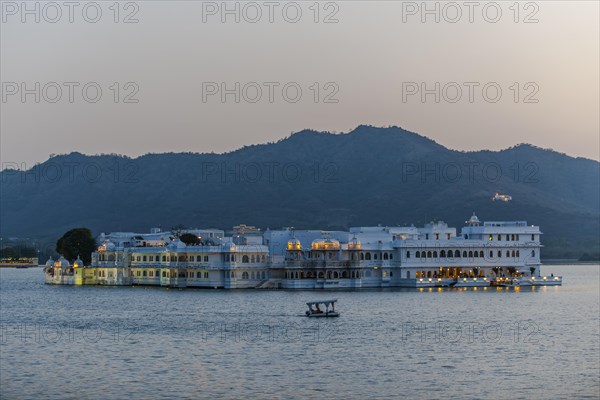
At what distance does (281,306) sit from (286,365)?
129 ft

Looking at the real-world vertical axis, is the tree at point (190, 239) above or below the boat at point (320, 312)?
above

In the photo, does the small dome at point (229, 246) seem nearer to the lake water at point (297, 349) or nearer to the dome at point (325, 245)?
the dome at point (325, 245)

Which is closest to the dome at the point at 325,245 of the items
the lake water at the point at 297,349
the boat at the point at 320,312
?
the lake water at the point at 297,349

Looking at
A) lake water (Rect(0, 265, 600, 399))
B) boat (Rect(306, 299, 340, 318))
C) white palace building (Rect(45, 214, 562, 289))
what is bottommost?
lake water (Rect(0, 265, 600, 399))

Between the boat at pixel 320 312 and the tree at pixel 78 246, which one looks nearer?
the boat at pixel 320 312

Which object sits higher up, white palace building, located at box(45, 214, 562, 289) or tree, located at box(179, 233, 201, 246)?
tree, located at box(179, 233, 201, 246)

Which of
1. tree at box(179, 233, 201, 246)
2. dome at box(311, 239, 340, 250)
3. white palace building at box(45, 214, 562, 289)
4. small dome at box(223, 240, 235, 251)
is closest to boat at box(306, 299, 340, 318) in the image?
white palace building at box(45, 214, 562, 289)

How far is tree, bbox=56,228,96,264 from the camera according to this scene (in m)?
160

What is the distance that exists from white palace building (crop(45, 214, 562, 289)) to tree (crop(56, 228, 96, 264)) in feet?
58.7

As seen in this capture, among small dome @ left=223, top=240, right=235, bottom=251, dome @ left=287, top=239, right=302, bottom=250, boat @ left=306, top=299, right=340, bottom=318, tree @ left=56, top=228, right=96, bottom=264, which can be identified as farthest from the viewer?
tree @ left=56, top=228, right=96, bottom=264

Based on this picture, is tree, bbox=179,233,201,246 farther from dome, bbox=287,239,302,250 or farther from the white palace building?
dome, bbox=287,239,302,250

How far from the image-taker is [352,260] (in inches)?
5037

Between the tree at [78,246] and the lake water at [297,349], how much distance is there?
51.7 m

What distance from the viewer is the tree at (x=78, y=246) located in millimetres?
160125
